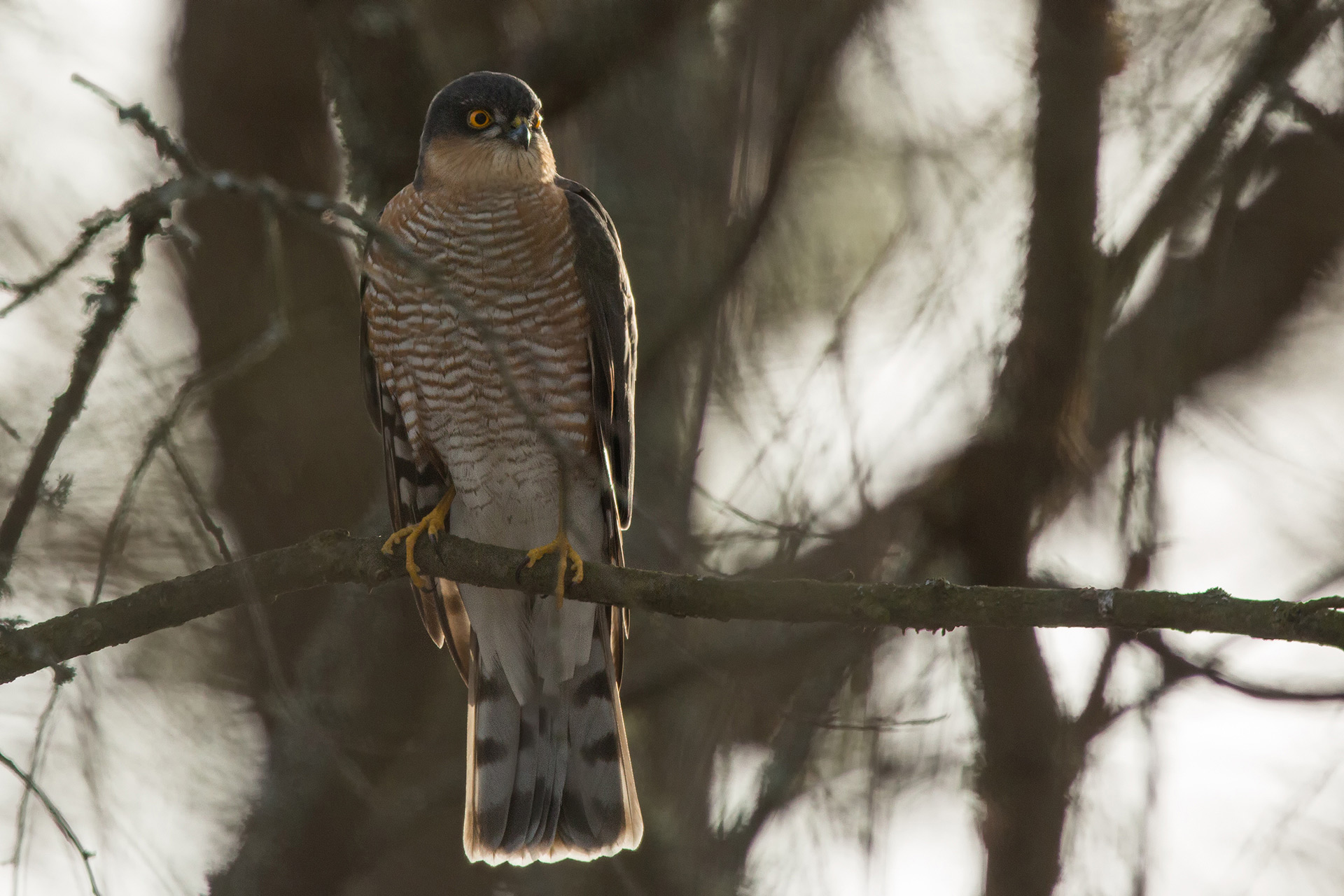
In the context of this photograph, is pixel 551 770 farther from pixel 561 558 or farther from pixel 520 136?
pixel 520 136

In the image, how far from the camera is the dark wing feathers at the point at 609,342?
474 cm

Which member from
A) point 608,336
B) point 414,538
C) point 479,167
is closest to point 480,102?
point 479,167

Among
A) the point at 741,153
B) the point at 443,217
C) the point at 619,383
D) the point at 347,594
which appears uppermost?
the point at 741,153

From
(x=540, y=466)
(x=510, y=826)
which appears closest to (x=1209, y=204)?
(x=540, y=466)

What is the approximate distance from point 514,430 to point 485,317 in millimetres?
472

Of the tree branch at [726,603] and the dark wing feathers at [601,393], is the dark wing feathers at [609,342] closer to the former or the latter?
the dark wing feathers at [601,393]

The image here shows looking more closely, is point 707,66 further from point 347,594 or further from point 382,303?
point 347,594

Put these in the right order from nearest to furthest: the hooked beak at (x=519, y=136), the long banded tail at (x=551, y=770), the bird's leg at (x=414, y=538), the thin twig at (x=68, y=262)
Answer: the thin twig at (x=68, y=262) → the bird's leg at (x=414, y=538) → the hooked beak at (x=519, y=136) → the long banded tail at (x=551, y=770)

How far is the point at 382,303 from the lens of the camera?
472 cm

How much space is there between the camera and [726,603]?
3.31m

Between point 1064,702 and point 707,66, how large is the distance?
3339mm

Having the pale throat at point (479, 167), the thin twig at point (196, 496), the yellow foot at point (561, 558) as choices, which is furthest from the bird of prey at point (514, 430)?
the thin twig at point (196, 496)

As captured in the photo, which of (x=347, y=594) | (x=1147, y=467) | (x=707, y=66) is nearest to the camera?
(x=1147, y=467)

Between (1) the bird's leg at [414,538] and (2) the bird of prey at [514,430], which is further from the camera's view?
(2) the bird of prey at [514,430]
